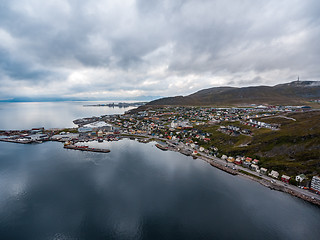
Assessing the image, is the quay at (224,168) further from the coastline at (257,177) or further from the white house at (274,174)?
the white house at (274,174)

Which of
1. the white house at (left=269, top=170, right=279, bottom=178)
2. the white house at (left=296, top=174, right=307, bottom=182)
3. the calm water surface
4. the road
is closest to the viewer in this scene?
the calm water surface

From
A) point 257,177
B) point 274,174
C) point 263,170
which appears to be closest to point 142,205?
point 257,177

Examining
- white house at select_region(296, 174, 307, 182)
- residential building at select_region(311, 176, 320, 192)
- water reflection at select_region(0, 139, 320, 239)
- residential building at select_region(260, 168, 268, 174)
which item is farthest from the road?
water reflection at select_region(0, 139, 320, 239)

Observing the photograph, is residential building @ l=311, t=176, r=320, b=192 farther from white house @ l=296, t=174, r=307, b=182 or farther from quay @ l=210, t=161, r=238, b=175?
quay @ l=210, t=161, r=238, b=175

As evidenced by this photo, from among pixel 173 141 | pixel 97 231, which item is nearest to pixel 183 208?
pixel 97 231

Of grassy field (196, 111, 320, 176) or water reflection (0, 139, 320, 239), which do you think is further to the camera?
grassy field (196, 111, 320, 176)

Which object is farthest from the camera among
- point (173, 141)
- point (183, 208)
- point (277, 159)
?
point (173, 141)

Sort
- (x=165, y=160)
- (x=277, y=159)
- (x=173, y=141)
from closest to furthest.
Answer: (x=277, y=159), (x=165, y=160), (x=173, y=141)

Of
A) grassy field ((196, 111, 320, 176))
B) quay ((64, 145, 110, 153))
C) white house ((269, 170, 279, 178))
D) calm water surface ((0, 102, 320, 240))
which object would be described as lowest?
calm water surface ((0, 102, 320, 240))

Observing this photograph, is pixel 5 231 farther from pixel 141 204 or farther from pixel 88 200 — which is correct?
pixel 141 204

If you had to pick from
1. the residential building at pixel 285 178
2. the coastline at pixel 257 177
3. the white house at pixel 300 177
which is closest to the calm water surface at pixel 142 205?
the coastline at pixel 257 177
